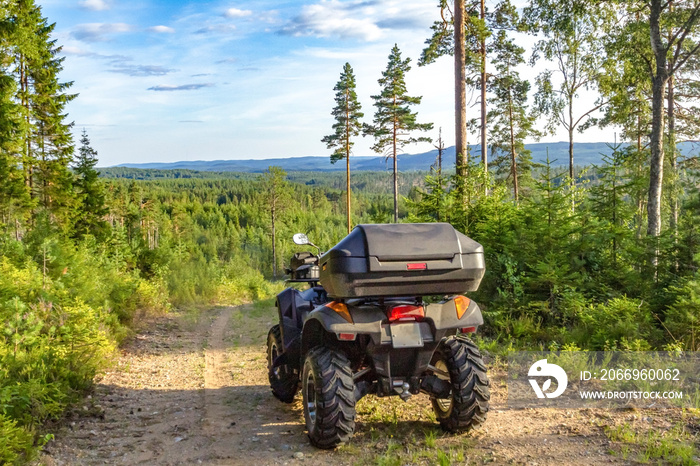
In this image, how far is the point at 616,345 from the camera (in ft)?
22.1

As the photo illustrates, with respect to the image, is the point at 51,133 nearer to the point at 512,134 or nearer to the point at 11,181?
the point at 11,181

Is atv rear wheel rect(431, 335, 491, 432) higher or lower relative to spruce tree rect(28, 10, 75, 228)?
lower

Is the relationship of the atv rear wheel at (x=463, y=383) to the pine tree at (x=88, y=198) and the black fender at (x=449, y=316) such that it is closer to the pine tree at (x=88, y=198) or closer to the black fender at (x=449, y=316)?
the black fender at (x=449, y=316)

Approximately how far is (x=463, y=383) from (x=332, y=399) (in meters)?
1.15

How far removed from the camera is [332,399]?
422cm

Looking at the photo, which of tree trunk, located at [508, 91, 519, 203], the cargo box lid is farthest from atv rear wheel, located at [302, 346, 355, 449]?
tree trunk, located at [508, 91, 519, 203]

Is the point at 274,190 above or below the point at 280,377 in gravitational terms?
above

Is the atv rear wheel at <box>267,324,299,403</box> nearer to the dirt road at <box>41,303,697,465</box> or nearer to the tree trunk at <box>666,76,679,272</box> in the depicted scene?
the dirt road at <box>41,303,697,465</box>

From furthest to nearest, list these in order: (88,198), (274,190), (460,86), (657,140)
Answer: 1. (274,190)
2. (88,198)
3. (460,86)
4. (657,140)

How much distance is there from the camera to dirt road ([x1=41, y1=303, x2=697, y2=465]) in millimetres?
4246

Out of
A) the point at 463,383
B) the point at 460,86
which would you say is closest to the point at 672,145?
the point at 460,86

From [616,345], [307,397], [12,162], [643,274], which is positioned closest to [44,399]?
[307,397]

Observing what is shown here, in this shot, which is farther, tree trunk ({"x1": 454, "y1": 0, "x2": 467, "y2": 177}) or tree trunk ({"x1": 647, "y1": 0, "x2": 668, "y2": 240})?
tree trunk ({"x1": 454, "y1": 0, "x2": 467, "y2": 177})

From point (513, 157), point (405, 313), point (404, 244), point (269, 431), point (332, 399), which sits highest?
point (513, 157)
